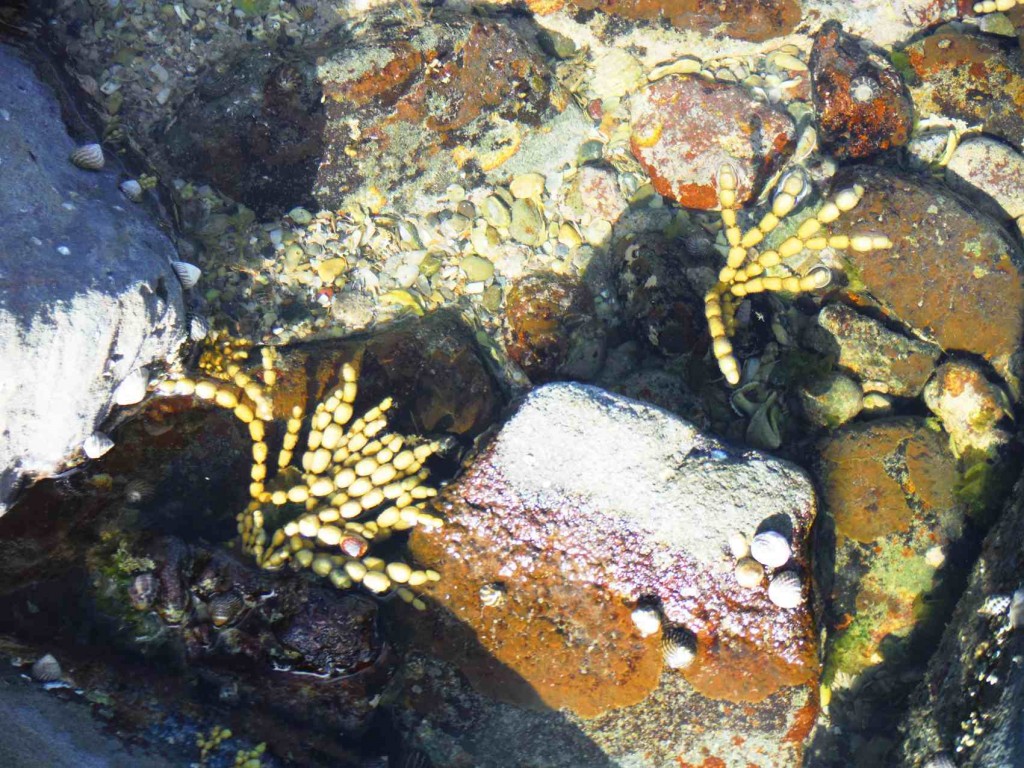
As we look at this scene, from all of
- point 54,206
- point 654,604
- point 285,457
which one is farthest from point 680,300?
point 54,206

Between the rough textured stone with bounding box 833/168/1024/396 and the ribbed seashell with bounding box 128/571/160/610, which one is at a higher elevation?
the rough textured stone with bounding box 833/168/1024/396

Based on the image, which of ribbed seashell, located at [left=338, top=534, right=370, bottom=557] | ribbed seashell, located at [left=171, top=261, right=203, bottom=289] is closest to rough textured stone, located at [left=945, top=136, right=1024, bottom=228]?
ribbed seashell, located at [left=338, top=534, right=370, bottom=557]

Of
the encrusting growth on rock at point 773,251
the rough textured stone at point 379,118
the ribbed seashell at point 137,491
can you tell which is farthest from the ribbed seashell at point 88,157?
the encrusting growth on rock at point 773,251

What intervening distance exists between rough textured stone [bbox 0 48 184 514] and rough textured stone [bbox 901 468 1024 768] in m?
4.61

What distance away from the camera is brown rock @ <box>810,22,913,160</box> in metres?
5.85

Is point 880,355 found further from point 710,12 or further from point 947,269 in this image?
point 710,12

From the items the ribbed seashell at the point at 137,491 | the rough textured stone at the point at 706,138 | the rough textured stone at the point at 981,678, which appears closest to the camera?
the rough textured stone at the point at 981,678

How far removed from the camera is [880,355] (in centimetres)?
524

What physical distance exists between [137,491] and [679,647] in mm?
3300

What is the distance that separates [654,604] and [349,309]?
10.2 feet

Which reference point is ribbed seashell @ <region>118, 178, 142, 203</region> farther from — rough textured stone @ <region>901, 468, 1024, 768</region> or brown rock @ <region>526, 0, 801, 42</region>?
rough textured stone @ <region>901, 468, 1024, 768</region>

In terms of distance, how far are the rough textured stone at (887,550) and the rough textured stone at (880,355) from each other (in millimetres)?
457

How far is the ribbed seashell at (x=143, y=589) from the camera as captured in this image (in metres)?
4.05

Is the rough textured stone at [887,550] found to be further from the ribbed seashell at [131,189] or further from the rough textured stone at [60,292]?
the ribbed seashell at [131,189]
